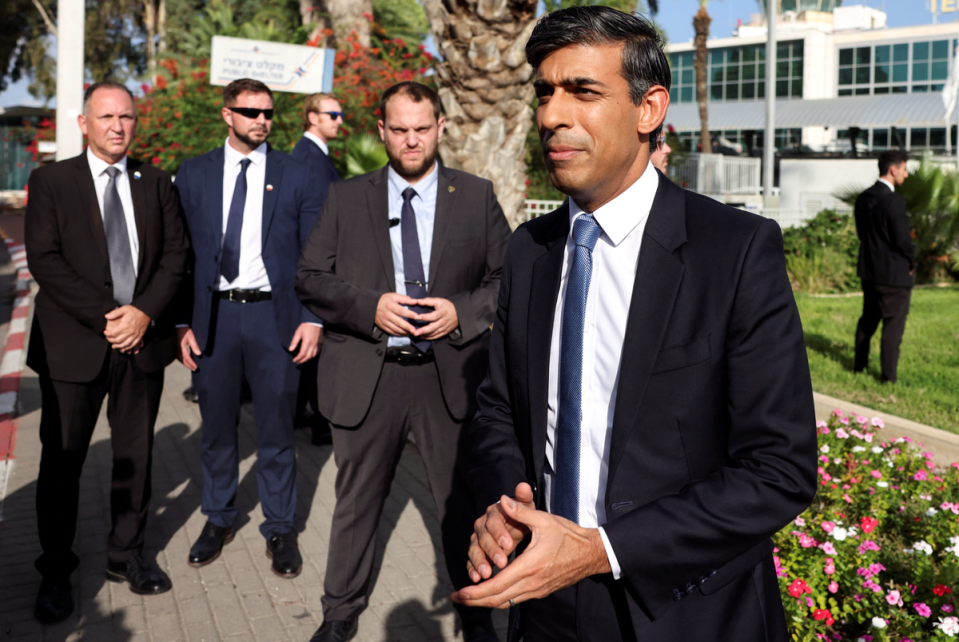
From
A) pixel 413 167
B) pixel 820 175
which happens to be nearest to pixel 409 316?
pixel 413 167

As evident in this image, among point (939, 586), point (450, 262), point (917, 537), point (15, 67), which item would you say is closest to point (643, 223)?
point (450, 262)

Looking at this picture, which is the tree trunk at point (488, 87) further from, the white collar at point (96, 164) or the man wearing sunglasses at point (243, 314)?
the white collar at point (96, 164)

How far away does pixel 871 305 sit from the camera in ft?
28.2

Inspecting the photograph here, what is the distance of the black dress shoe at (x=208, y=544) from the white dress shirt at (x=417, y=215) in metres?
1.84

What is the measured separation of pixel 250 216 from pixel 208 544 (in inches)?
73.2

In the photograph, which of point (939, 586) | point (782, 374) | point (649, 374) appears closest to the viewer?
point (782, 374)

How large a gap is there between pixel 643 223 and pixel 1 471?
5.93 m

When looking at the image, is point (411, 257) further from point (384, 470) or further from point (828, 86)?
point (828, 86)

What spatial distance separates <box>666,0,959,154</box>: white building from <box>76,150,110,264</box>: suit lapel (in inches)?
1705

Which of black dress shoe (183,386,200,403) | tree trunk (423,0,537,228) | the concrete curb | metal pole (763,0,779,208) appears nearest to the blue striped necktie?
the concrete curb

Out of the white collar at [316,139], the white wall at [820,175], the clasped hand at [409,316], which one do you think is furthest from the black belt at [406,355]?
the white wall at [820,175]

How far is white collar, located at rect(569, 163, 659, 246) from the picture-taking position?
1891mm

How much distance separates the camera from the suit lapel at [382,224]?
385cm

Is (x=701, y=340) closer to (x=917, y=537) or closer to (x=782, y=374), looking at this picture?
(x=782, y=374)
